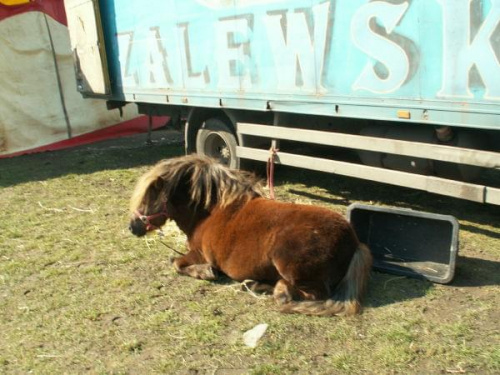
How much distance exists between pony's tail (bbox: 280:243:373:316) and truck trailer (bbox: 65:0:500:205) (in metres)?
1.68

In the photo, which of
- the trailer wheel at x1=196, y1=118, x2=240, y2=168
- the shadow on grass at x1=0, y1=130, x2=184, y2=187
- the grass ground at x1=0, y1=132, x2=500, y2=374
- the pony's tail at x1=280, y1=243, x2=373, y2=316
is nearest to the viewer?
the grass ground at x1=0, y1=132, x2=500, y2=374

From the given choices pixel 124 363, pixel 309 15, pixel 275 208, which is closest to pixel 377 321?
pixel 275 208

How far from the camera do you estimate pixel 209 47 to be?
23.7 feet

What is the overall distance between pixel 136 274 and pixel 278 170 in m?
4.02

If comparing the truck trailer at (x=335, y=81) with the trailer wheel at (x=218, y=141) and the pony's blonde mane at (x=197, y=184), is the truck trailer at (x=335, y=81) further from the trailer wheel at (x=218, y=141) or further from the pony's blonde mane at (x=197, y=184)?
the pony's blonde mane at (x=197, y=184)

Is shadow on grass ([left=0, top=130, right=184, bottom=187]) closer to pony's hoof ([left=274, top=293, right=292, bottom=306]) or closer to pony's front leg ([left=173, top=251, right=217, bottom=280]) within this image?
pony's front leg ([left=173, top=251, right=217, bottom=280])

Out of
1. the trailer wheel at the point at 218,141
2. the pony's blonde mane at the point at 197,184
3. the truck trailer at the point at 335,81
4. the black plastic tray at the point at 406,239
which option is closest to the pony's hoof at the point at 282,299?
the pony's blonde mane at the point at 197,184

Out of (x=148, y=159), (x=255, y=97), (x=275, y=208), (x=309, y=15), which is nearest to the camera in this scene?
(x=275, y=208)

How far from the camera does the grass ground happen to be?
3.23 m

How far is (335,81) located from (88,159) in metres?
6.36

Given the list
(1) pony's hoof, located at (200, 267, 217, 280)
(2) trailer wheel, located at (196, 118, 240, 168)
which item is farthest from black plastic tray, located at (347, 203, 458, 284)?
(2) trailer wheel, located at (196, 118, 240, 168)

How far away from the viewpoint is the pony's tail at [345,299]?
370cm

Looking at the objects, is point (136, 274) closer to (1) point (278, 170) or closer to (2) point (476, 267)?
(2) point (476, 267)

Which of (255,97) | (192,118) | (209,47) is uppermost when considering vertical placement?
(209,47)
